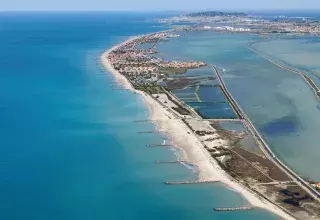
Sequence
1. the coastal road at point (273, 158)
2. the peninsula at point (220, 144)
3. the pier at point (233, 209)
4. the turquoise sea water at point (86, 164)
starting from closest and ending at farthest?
1. the pier at point (233, 209)
2. the turquoise sea water at point (86, 164)
3. the peninsula at point (220, 144)
4. the coastal road at point (273, 158)

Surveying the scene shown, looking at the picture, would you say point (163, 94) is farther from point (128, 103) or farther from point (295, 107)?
point (295, 107)

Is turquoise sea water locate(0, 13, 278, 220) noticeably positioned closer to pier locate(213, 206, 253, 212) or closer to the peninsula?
pier locate(213, 206, 253, 212)

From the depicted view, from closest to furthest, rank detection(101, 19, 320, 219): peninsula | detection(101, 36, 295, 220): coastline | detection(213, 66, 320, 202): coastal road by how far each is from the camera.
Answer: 1. detection(101, 36, 295, 220): coastline
2. detection(101, 19, 320, 219): peninsula
3. detection(213, 66, 320, 202): coastal road

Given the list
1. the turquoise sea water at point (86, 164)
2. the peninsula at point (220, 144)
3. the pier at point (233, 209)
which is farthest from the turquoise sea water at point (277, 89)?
the turquoise sea water at point (86, 164)

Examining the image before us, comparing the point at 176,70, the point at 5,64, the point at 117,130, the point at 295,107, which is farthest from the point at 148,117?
Answer: the point at 5,64

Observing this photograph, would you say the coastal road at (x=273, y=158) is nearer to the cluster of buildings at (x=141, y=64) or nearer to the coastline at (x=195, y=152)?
the coastline at (x=195, y=152)

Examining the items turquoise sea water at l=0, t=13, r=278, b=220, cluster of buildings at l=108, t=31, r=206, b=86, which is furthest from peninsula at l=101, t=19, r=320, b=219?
turquoise sea water at l=0, t=13, r=278, b=220

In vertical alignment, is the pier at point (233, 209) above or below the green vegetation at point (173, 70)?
below

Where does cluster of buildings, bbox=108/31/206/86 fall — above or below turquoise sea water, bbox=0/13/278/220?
above
